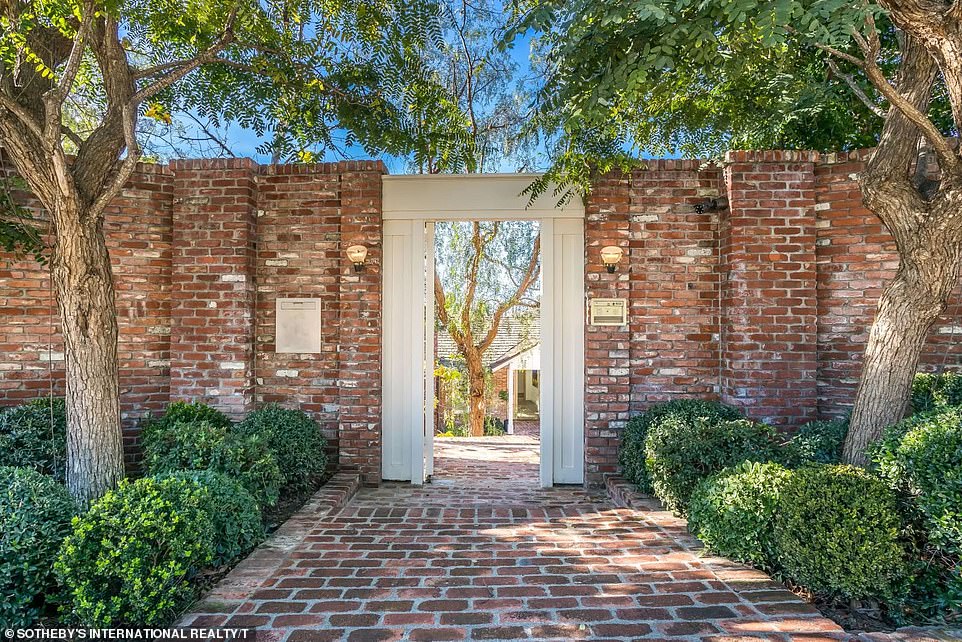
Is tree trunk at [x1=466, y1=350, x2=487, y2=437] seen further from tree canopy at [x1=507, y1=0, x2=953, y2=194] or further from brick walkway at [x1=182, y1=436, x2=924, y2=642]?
brick walkway at [x1=182, y1=436, x2=924, y2=642]

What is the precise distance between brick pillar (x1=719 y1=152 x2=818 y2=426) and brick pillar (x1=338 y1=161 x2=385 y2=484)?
3.18 m

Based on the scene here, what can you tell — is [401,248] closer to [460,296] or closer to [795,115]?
[795,115]

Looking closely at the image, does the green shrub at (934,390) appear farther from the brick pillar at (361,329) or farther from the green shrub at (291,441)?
the green shrub at (291,441)

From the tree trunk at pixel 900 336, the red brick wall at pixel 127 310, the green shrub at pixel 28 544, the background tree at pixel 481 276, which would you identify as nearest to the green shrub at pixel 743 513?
the tree trunk at pixel 900 336

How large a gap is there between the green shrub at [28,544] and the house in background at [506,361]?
9.39 metres

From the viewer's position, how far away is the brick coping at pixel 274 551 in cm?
248

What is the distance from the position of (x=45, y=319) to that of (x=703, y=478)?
546cm

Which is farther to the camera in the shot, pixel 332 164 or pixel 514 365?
pixel 514 365

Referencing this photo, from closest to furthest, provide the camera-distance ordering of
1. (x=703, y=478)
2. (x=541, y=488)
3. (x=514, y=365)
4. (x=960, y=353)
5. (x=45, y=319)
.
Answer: (x=703, y=478) → (x=960, y=353) → (x=45, y=319) → (x=541, y=488) → (x=514, y=365)

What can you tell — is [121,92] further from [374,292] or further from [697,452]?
[697,452]

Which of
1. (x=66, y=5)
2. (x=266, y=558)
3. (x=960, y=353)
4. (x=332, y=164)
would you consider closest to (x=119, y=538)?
(x=266, y=558)

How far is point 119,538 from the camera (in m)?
2.35

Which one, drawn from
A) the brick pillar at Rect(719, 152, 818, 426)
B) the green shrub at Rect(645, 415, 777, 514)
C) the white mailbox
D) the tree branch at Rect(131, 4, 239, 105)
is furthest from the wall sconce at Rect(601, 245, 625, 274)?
the tree branch at Rect(131, 4, 239, 105)

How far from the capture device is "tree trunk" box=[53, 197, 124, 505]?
3.09 meters
